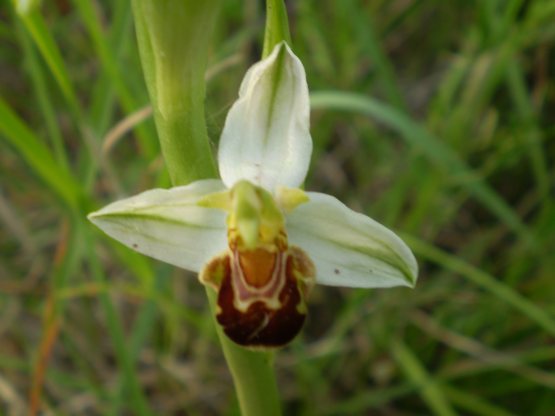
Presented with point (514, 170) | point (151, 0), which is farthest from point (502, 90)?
point (151, 0)

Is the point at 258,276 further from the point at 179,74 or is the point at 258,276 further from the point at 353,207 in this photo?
the point at 353,207

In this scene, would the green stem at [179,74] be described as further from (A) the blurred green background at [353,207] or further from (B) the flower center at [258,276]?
(A) the blurred green background at [353,207]

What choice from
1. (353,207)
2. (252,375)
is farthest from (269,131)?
(353,207)

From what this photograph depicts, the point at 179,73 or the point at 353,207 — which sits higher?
the point at 353,207

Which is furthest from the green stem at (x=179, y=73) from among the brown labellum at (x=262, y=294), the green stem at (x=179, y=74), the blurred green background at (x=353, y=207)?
the blurred green background at (x=353, y=207)

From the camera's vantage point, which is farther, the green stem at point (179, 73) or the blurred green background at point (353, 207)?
the blurred green background at point (353, 207)

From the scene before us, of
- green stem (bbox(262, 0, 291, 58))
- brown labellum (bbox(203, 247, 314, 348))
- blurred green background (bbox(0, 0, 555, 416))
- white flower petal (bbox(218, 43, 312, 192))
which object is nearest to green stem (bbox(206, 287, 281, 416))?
brown labellum (bbox(203, 247, 314, 348))

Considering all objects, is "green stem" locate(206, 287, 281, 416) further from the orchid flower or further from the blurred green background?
the blurred green background

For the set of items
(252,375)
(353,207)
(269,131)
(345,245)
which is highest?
(353,207)
